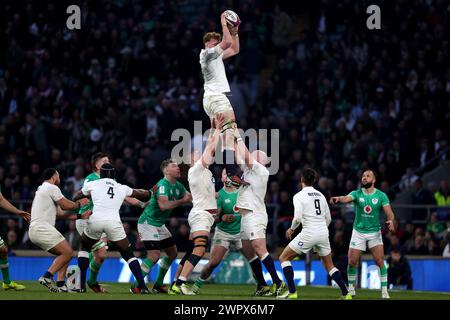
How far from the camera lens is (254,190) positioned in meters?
19.2

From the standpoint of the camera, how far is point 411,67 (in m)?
30.7

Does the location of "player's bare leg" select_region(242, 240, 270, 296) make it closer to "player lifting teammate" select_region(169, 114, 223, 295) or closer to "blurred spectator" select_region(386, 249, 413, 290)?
"player lifting teammate" select_region(169, 114, 223, 295)

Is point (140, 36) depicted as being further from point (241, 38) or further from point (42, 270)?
point (42, 270)

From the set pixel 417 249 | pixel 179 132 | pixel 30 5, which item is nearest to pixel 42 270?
pixel 179 132

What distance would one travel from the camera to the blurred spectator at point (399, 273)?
24.5 metres

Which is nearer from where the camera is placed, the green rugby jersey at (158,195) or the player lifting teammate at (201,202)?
the player lifting teammate at (201,202)

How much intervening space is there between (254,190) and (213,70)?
2.16 m

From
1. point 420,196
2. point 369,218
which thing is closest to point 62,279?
point 369,218

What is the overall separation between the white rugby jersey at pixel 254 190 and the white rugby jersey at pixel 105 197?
6.48ft

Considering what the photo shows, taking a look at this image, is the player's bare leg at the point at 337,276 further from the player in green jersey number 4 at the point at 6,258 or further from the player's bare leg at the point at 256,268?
the player in green jersey number 4 at the point at 6,258

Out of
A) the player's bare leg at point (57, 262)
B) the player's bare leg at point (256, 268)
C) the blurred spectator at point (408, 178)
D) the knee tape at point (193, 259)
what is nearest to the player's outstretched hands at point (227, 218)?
the player's bare leg at point (256, 268)

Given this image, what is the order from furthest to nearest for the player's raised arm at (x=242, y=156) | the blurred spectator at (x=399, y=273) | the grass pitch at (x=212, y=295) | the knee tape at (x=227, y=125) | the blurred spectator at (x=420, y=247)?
the blurred spectator at (x=420, y=247)
the blurred spectator at (x=399, y=273)
the knee tape at (x=227, y=125)
the player's raised arm at (x=242, y=156)
the grass pitch at (x=212, y=295)

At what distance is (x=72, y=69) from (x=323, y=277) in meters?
10.9

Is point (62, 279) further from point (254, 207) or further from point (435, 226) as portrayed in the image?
point (435, 226)
